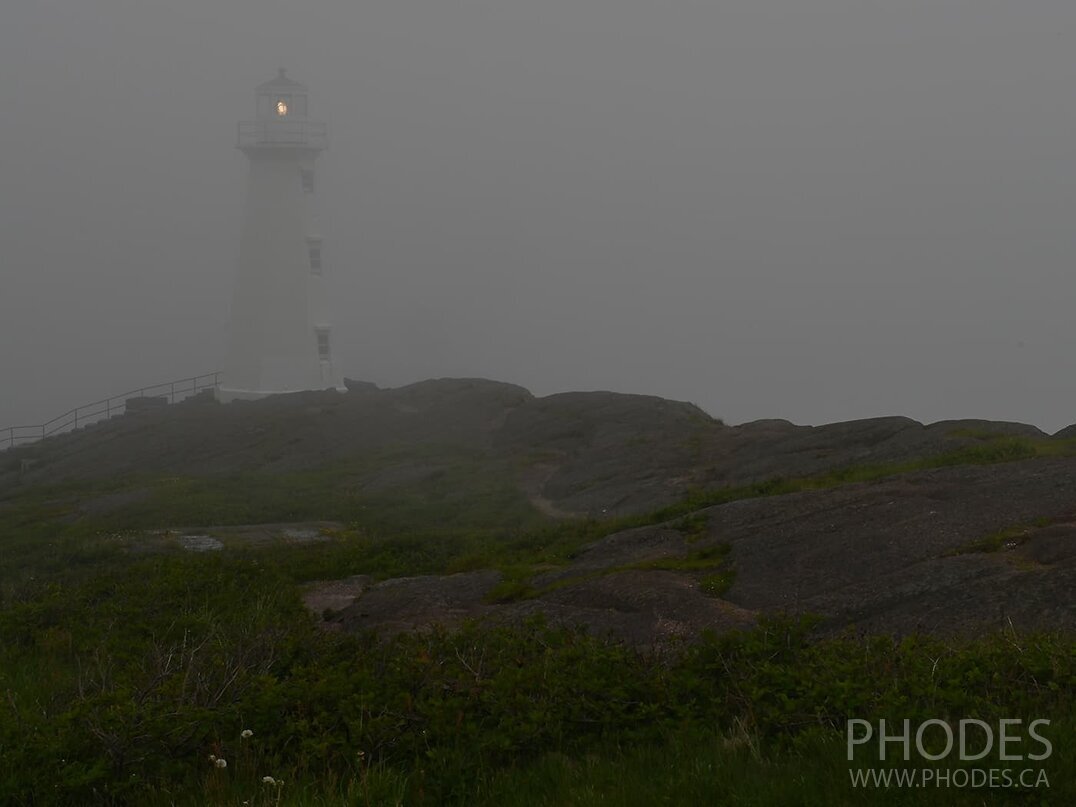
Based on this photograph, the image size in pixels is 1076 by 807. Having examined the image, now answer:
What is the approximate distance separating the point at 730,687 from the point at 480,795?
78.1 inches

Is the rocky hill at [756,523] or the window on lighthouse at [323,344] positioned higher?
the window on lighthouse at [323,344]

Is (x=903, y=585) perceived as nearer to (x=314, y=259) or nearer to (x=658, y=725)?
(x=658, y=725)

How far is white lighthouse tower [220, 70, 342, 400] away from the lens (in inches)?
1955

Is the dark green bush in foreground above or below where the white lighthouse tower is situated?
below

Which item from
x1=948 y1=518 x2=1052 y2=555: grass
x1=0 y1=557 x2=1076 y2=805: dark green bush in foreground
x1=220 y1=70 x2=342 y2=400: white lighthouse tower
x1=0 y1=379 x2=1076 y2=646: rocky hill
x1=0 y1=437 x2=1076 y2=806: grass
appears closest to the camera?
x1=0 y1=437 x2=1076 y2=806: grass

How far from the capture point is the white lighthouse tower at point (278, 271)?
49656 mm

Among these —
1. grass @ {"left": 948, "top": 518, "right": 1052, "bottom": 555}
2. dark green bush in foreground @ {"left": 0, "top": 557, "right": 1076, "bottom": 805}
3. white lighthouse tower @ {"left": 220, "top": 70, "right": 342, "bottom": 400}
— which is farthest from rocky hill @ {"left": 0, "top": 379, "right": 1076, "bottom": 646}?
white lighthouse tower @ {"left": 220, "top": 70, "right": 342, "bottom": 400}

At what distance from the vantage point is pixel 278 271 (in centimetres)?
4972

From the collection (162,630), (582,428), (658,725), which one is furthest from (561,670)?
(582,428)

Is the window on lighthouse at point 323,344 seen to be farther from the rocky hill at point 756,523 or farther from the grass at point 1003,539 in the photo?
the grass at point 1003,539

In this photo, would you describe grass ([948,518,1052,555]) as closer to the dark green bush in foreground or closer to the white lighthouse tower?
the dark green bush in foreground

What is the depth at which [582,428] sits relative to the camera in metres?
33.1

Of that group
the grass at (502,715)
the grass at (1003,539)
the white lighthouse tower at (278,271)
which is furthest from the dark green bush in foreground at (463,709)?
the white lighthouse tower at (278,271)

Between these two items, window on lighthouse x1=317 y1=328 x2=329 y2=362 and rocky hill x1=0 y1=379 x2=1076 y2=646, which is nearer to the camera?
rocky hill x1=0 y1=379 x2=1076 y2=646
